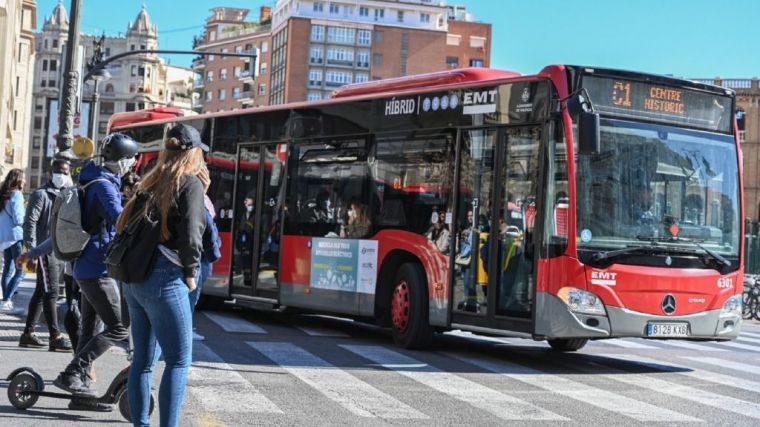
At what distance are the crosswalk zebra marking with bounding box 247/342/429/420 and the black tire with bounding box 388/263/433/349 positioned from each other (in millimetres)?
1257

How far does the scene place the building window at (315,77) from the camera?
408 ft

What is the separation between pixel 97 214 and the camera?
753 cm

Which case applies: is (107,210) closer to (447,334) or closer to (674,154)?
(674,154)

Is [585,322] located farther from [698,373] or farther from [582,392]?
[698,373]

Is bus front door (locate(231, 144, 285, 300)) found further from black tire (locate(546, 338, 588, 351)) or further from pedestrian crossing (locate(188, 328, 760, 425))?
black tire (locate(546, 338, 588, 351))

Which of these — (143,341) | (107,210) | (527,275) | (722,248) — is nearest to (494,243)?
(527,275)

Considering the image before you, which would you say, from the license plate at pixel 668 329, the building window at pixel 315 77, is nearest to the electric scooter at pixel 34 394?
the license plate at pixel 668 329

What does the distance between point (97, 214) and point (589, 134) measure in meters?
5.24

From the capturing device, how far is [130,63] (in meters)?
181

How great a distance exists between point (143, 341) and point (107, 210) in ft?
5.89

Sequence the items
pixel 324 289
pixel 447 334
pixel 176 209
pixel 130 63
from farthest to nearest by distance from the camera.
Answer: pixel 130 63 → pixel 447 334 → pixel 324 289 → pixel 176 209

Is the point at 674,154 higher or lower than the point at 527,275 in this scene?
higher

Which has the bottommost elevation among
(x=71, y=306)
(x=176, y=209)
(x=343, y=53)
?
(x=71, y=306)

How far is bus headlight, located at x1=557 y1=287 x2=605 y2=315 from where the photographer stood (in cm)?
1110
